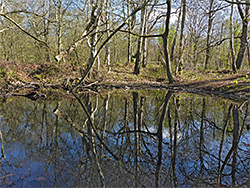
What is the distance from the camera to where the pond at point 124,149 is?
2.37 m

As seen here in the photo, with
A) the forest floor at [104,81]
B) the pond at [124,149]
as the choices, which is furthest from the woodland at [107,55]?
the pond at [124,149]

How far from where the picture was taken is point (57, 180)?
90.2 inches

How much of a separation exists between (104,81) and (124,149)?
11.1 meters

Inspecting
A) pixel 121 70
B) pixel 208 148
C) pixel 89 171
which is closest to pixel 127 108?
pixel 208 148

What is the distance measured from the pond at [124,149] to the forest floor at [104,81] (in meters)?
5.33

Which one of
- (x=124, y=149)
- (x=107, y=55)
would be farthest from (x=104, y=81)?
(x=124, y=149)

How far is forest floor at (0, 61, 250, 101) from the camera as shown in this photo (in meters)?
10.5

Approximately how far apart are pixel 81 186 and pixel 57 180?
1.07 feet

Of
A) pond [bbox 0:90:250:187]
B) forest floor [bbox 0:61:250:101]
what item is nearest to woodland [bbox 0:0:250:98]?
forest floor [bbox 0:61:250:101]

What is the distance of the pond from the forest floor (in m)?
5.33

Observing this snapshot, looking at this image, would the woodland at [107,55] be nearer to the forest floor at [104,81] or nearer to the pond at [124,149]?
the forest floor at [104,81]

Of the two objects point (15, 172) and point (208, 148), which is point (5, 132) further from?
point (208, 148)

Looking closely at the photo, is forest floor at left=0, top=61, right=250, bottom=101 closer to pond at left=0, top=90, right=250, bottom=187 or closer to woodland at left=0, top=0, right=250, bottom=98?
woodland at left=0, top=0, right=250, bottom=98

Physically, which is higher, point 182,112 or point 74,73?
point 74,73
